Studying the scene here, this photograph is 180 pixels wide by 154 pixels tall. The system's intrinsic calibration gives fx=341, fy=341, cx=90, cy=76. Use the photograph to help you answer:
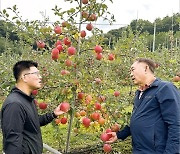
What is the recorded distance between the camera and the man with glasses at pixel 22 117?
2652 mm

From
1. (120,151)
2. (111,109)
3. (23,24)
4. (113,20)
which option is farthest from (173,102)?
(120,151)

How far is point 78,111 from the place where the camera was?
4008mm

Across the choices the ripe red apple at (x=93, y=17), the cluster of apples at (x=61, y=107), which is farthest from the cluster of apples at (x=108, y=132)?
the ripe red apple at (x=93, y=17)

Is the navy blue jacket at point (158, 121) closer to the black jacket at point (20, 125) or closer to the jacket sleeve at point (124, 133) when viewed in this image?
the jacket sleeve at point (124, 133)

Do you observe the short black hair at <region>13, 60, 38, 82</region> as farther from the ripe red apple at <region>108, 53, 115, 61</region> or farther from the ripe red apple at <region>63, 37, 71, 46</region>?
the ripe red apple at <region>108, 53, 115, 61</region>

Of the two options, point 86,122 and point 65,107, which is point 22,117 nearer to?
point 65,107

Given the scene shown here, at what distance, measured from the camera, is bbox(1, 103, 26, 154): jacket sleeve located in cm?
264

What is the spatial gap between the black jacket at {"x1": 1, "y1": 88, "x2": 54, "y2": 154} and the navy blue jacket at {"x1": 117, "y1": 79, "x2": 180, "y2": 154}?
2.96 ft

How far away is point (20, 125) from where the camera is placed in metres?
2.68

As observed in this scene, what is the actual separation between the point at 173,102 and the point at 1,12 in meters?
2.34

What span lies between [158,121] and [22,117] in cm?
116

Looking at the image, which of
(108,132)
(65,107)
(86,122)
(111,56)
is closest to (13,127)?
(65,107)

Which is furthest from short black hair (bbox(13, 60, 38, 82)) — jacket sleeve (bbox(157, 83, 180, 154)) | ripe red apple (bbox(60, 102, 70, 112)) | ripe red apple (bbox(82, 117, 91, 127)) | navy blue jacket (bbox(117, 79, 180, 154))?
jacket sleeve (bbox(157, 83, 180, 154))

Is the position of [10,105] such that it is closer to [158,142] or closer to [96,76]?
[158,142]
